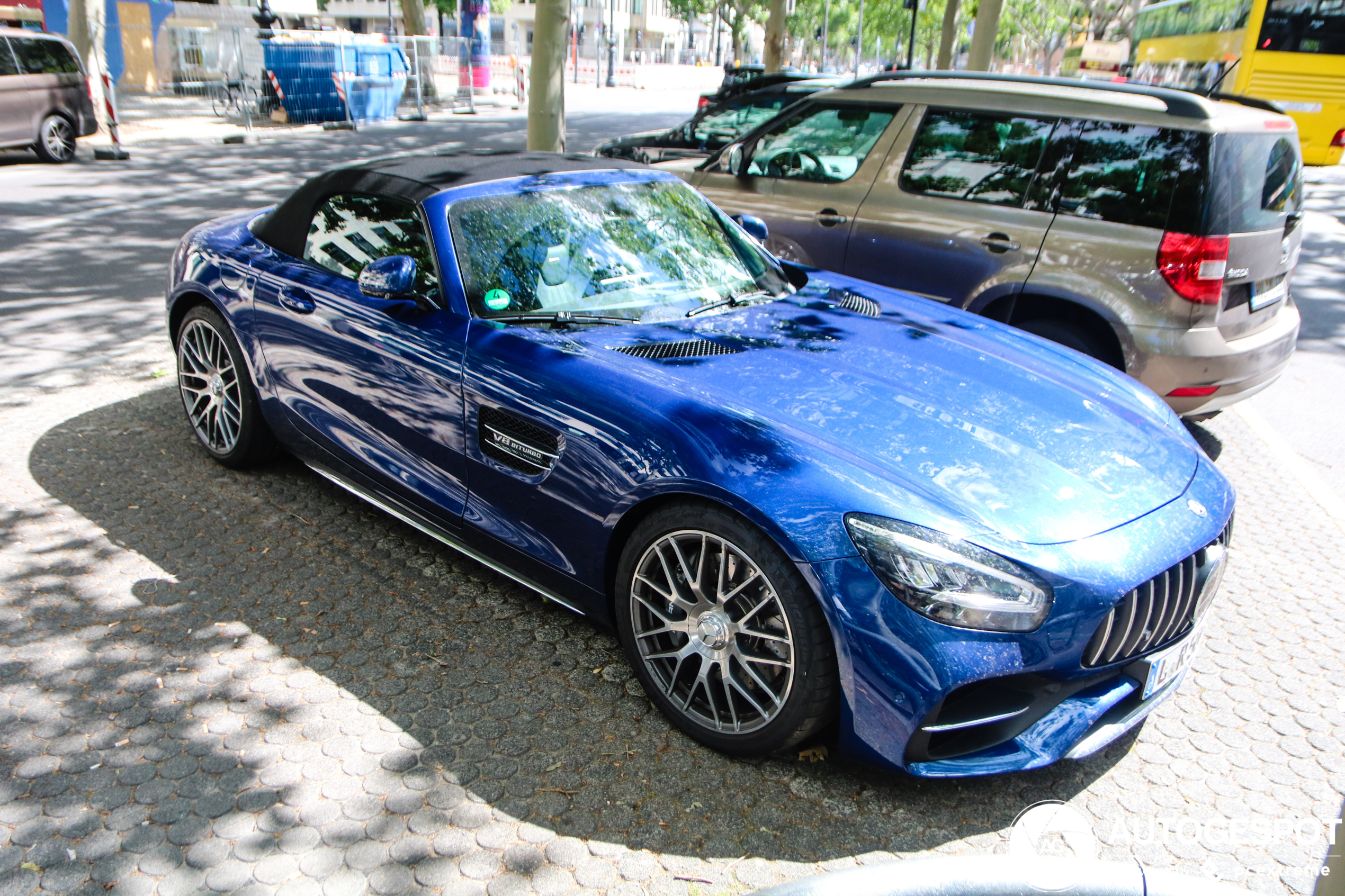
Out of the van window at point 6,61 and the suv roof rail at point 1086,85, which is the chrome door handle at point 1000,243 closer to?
the suv roof rail at point 1086,85

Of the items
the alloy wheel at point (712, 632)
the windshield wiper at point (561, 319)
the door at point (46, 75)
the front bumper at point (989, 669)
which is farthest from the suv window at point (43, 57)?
the front bumper at point (989, 669)

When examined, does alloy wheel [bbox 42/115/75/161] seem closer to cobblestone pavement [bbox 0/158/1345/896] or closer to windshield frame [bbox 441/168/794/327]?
cobblestone pavement [bbox 0/158/1345/896]

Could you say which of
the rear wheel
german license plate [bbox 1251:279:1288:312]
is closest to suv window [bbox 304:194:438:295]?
the rear wheel

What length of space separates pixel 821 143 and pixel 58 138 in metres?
13.0

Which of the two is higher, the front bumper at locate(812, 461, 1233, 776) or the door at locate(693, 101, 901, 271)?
the door at locate(693, 101, 901, 271)

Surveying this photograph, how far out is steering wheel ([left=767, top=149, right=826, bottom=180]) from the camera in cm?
659

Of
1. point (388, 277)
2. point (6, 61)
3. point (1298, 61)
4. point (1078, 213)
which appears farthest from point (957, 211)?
point (1298, 61)

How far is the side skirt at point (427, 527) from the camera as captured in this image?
350cm

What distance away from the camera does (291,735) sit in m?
3.05

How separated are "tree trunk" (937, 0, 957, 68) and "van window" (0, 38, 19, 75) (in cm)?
2094

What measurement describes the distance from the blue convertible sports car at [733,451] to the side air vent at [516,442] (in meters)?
0.01

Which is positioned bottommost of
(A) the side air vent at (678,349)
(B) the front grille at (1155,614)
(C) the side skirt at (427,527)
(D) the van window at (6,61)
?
(C) the side skirt at (427,527)

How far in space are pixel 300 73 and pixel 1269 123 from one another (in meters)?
21.0

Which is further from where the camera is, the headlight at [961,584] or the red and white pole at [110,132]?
the red and white pole at [110,132]
